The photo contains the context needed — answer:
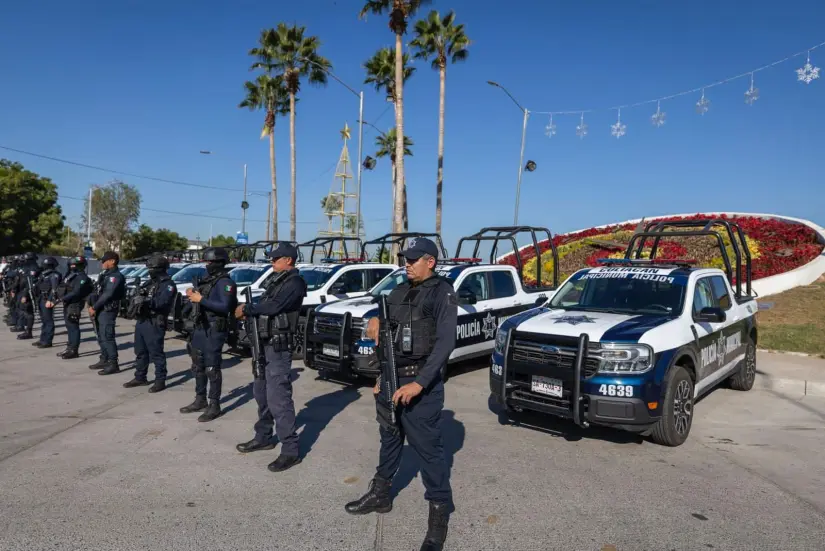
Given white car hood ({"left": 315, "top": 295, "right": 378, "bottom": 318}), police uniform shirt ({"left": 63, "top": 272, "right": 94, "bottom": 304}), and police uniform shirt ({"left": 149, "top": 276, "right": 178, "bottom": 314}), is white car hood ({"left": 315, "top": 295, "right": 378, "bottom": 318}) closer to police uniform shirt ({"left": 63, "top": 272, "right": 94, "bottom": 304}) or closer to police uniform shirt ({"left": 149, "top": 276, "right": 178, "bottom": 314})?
police uniform shirt ({"left": 149, "top": 276, "right": 178, "bottom": 314})

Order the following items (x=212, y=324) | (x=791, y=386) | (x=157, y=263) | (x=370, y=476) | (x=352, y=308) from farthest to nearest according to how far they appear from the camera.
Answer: (x=352, y=308), (x=791, y=386), (x=157, y=263), (x=212, y=324), (x=370, y=476)

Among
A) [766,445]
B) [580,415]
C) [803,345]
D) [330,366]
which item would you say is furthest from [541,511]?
[803,345]

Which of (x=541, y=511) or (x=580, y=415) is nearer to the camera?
(x=541, y=511)

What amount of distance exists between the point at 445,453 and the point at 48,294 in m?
9.11

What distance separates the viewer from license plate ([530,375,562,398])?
17.4 feet

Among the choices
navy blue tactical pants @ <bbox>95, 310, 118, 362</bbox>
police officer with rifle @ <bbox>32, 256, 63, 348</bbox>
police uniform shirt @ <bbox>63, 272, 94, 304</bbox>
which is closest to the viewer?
navy blue tactical pants @ <bbox>95, 310, 118, 362</bbox>

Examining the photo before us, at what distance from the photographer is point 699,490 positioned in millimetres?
4488

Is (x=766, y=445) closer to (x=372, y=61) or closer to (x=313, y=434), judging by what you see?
(x=313, y=434)

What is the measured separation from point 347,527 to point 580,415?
2460 mm

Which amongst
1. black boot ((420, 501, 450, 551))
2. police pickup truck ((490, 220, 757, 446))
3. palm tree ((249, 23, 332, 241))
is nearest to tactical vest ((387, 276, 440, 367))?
black boot ((420, 501, 450, 551))

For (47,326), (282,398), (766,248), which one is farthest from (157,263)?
(766,248)

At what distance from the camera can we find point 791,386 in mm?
7988

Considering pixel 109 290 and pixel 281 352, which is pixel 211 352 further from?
pixel 109 290

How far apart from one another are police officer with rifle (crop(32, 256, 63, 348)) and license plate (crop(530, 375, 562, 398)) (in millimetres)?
9074
